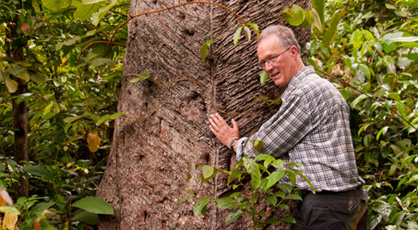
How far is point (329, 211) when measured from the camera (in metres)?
1.91

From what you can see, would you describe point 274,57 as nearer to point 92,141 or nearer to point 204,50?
point 204,50

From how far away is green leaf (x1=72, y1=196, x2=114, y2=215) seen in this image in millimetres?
2348

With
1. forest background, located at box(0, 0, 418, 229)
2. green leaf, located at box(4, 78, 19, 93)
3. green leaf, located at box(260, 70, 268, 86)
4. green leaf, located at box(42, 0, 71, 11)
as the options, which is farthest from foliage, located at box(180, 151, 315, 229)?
green leaf, located at box(4, 78, 19, 93)

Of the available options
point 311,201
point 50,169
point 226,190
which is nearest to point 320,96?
point 311,201

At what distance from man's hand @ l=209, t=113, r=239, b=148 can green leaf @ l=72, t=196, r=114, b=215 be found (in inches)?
35.7

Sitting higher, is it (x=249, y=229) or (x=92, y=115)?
(x=92, y=115)

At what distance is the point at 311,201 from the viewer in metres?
1.94

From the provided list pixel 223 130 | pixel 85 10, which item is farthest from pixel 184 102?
pixel 85 10

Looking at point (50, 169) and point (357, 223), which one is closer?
point (357, 223)

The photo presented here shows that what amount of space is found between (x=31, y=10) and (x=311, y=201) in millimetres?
2517

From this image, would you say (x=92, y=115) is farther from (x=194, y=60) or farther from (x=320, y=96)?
(x=320, y=96)

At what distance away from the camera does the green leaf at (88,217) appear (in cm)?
246

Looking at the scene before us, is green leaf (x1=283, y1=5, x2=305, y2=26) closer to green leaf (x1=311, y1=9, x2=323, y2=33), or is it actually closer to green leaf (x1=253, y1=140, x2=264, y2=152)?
green leaf (x1=311, y1=9, x2=323, y2=33)

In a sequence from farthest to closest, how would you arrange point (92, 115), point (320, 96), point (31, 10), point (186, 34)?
point (31, 10) → point (92, 115) → point (186, 34) → point (320, 96)
